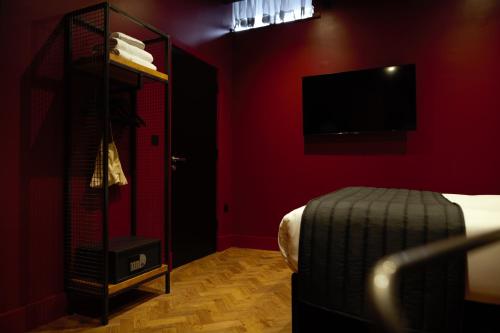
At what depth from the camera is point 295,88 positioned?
386cm

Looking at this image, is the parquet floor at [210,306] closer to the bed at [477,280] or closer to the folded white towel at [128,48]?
the bed at [477,280]

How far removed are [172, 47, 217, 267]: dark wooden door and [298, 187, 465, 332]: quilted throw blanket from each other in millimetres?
1833

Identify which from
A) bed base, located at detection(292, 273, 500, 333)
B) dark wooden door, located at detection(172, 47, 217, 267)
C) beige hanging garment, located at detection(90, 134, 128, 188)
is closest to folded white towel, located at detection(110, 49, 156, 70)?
beige hanging garment, located at detection(90, 134, 128, 188)

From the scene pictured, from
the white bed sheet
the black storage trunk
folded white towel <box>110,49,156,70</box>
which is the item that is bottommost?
the black storage trunk

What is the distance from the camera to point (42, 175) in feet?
6.78

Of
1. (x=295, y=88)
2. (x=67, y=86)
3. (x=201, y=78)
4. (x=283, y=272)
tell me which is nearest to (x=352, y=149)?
(x=295, y=88)

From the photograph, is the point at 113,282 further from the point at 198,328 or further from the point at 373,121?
the point at 373,121

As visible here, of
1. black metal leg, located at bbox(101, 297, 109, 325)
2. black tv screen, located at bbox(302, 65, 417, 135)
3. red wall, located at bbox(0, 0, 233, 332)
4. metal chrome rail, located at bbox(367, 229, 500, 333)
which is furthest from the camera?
black tv screen, located at bbox(302, 65, 417, 135)

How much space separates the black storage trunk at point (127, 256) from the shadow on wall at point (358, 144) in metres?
2.02

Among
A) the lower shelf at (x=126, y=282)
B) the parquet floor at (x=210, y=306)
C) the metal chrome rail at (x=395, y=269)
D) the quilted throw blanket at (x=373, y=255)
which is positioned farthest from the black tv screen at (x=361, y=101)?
the metal chrome rail at (x=395, y=269)

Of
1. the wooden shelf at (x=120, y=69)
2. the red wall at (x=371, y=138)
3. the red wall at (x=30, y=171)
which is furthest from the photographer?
the red wall at (x=371, y=138)

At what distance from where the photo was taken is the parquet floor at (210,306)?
2.00 m

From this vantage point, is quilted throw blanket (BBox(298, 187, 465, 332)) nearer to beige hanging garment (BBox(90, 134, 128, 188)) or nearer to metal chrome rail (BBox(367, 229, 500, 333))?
metal chrome rail (BBox(367, 229, 500, 333))

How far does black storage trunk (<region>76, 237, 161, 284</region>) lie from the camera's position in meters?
2.10
